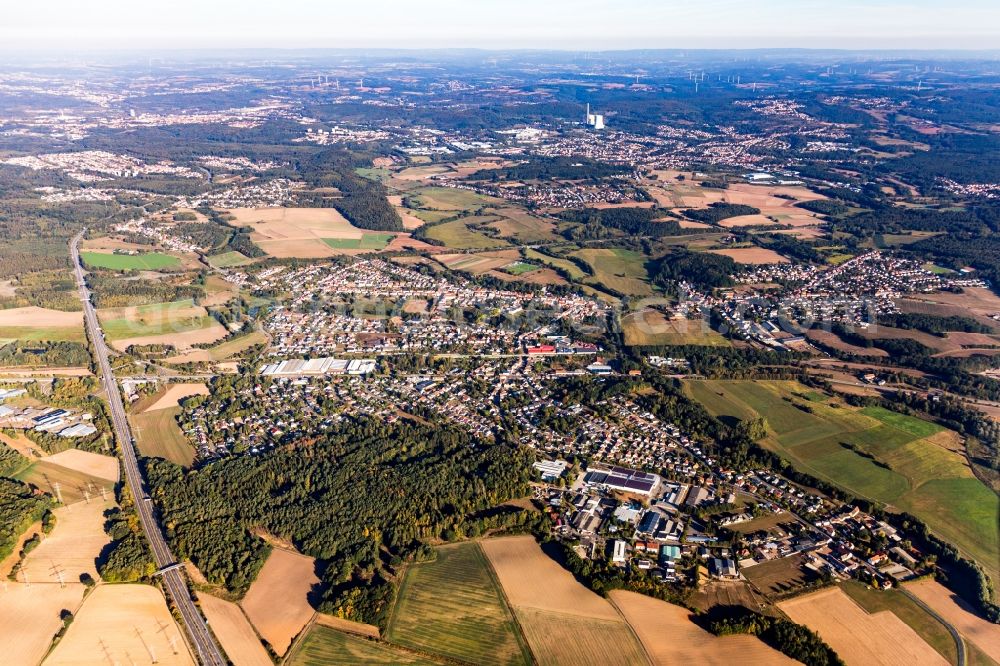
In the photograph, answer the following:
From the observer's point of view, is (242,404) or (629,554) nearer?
(629,554)

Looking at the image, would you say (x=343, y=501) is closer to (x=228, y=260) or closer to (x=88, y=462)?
(x=88, y=462)

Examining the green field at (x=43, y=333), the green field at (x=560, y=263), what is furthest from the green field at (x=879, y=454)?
Result: the green field at (x=43, y=333)

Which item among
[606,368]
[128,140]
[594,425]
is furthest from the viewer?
[128,140]

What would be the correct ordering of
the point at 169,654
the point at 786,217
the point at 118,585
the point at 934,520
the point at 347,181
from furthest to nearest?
the point at 347,181 < the point at 786,217 < the point at 934,520 < the point at 118,585 < the point at 169,654

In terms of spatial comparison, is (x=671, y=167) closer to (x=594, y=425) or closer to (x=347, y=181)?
(x=347, y=181)

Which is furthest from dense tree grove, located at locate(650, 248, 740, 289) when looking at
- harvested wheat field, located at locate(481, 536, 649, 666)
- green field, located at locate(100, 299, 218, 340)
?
green field, located at locate(100, 299, 218, 340)

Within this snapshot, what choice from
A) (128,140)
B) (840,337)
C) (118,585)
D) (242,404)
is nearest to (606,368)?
(840,337)
